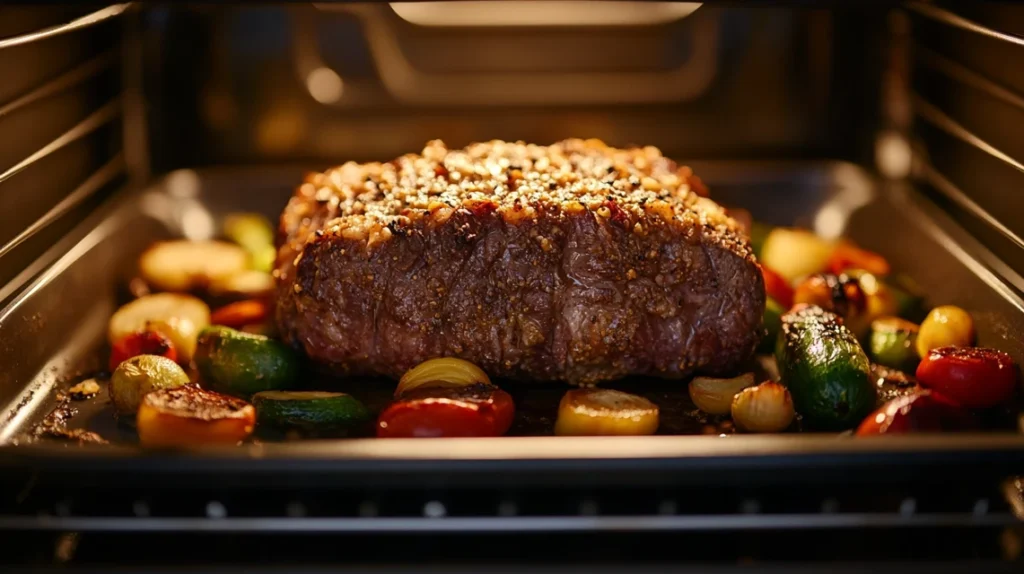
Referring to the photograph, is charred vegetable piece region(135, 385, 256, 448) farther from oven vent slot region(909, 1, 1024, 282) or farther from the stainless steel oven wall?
oven vent slot region(909, 1, 1024, 282)

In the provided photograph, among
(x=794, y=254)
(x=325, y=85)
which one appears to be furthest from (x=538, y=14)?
(x=794, y=254)

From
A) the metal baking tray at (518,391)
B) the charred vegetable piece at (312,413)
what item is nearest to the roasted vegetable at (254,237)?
the metal baking tray at (518,391)

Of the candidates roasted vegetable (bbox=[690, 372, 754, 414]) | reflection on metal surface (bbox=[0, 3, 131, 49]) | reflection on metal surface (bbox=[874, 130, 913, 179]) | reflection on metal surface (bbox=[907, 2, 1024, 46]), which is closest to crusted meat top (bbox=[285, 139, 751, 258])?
roasted vegetable (bbox=[690, 372, 754, 414])

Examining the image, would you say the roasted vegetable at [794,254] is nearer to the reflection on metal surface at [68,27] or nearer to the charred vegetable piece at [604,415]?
the charred vegetable piece at [604,415]

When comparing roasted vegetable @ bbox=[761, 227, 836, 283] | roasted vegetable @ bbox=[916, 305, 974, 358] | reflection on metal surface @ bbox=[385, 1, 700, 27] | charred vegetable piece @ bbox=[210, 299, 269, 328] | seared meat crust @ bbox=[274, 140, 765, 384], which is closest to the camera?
seared meat crust @ bbox=[274, 140, 765, 384]

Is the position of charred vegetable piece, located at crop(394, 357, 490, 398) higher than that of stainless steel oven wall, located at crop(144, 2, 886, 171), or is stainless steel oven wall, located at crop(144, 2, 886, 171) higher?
stainless steel oven wall, located at crop(144, 2, 886, 171)

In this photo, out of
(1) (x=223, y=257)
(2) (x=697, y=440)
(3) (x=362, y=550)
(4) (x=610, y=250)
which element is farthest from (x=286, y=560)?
(1) (x=223, y=257)

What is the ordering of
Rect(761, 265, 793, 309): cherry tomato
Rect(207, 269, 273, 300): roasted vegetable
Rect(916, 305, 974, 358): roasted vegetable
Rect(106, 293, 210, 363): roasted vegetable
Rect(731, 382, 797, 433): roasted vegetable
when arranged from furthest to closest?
Rect(207, 269, 273, 300): roasted vegetable → Rect(761, 265, 793, 309): cherry tomato → Rect(106, 293, 210, 363): roasted vegetable → Rect(916, 305, 974, 358): roasted vegetable → Rect(731, 382, 797, 433): roasted vegetable
